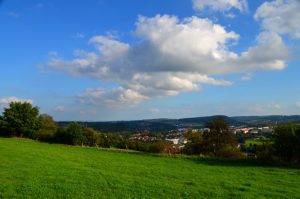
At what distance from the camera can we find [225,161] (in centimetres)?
2603

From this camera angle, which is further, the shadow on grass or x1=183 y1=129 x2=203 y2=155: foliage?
x1=183 y1=129 x2=203 y2=155: foliage

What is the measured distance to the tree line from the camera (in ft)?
83.5

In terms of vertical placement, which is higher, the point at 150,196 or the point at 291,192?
the point at 150,196

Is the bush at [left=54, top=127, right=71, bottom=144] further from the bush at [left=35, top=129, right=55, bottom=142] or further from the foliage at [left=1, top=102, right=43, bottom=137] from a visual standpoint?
the foliage at [left=1, top=102, right=43, bottom=137]

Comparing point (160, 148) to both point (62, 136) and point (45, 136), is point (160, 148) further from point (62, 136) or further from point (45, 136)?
point (45, 136)

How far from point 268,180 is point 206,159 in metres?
11.0

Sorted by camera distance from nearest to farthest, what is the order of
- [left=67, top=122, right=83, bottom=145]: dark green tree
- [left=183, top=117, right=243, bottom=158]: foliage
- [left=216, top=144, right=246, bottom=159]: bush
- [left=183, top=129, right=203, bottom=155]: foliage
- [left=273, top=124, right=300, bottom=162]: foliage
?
1. [left=273, top=124, right=300, bottom=162]: foliage
2. [left=216, top=144, right=246, bottom=159]: bush
3. [left=183, top=117, right=243, bottom=158]: foliage
4. [left=183, top=129, right=203, bottom=155]: foliage
5. [left=67, top=122, right=83, bottom=145]: dark green tree

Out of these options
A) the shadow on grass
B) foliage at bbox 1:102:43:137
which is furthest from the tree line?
the shadow on grass

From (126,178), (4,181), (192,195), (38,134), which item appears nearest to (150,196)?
(192,195)

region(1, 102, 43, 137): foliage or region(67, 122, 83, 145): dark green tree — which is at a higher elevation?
region(1, 102, 43, 137): foliage

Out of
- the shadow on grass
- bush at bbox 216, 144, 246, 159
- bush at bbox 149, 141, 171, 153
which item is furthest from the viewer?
bush at bbox 149, 141, 171, 153

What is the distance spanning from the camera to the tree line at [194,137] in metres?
25.4

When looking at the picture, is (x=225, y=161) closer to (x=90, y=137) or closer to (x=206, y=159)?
(x=206, y=159)

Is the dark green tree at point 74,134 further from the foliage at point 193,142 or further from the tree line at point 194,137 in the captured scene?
the foliage at point 193,142
